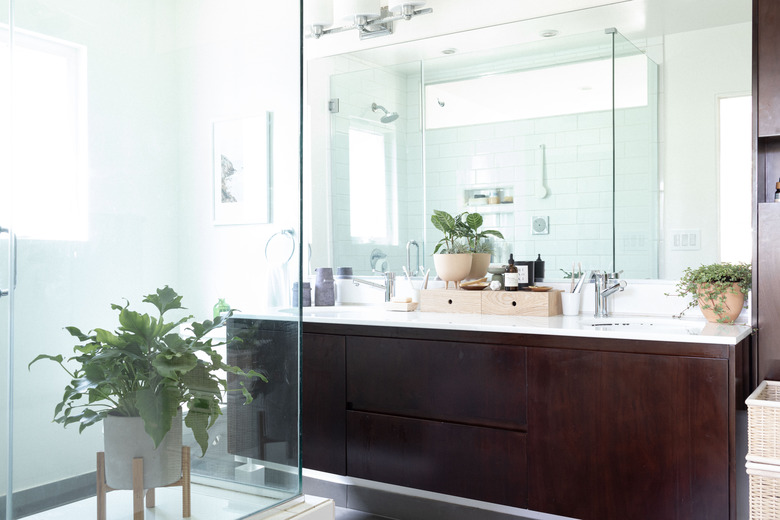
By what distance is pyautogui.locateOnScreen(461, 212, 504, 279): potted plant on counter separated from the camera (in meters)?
2.99

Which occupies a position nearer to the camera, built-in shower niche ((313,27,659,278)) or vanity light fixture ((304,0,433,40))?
built-in shower niche ((313,27,659,278))

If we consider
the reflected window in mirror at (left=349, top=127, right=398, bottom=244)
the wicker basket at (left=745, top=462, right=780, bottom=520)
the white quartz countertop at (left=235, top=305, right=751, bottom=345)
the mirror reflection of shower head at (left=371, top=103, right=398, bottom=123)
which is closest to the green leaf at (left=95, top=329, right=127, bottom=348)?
the white quartz countertop at (left=235, top=305, right=751, bottom=345)

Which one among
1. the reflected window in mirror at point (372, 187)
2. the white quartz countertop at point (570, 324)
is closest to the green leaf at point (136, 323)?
the white quartz countertop at point (570, 324)

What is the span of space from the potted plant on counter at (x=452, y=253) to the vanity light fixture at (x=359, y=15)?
3.09 ft

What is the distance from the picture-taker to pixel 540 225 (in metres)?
2.85

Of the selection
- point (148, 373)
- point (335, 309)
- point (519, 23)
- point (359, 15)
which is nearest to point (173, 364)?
point (148, 373)

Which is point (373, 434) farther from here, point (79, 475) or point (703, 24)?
point (703, 24)

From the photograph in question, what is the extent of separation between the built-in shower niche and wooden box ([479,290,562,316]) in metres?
0.16

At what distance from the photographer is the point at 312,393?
282 cm

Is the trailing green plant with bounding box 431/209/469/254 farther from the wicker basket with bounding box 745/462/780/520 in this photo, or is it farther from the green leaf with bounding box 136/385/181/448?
the green leaf with bounding box 136/385/181/448

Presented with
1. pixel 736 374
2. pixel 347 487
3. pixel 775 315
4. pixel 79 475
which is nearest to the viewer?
pixel 79 475

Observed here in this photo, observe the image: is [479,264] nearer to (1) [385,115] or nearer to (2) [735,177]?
(1) [385,115]

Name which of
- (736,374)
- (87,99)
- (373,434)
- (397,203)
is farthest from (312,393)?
(87,99)

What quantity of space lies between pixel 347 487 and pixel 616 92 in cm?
197
